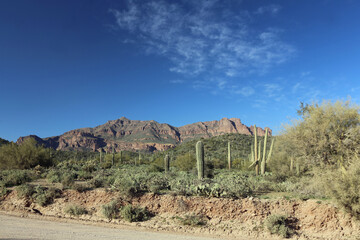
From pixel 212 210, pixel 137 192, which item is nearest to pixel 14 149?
pixel 137 192

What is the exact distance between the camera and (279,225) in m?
11.2

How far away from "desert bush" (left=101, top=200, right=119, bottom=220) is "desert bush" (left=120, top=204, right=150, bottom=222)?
17.1 inches

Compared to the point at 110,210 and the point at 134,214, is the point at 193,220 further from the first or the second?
the point at 110,210

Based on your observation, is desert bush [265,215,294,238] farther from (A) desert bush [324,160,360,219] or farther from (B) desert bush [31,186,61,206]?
(B) desert bush [31,186,61,206]

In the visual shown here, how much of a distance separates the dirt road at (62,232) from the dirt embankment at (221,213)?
1213mm

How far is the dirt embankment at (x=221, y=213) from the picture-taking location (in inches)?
444

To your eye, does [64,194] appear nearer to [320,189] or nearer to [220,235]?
[220,235]

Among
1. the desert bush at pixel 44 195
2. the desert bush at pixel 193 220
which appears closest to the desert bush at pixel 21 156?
the desert bush at pixel 44 195

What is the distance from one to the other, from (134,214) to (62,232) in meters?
3.88

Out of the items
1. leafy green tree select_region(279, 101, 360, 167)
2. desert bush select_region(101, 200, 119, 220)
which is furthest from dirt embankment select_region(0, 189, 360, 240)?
leafy green tree select_region(279, 101, 360, 167)

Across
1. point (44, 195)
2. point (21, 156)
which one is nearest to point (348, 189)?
point (44, 195)

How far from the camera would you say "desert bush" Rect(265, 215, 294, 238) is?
11014 mm

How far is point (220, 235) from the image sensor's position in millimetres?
11328

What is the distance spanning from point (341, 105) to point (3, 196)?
22.9 meters
